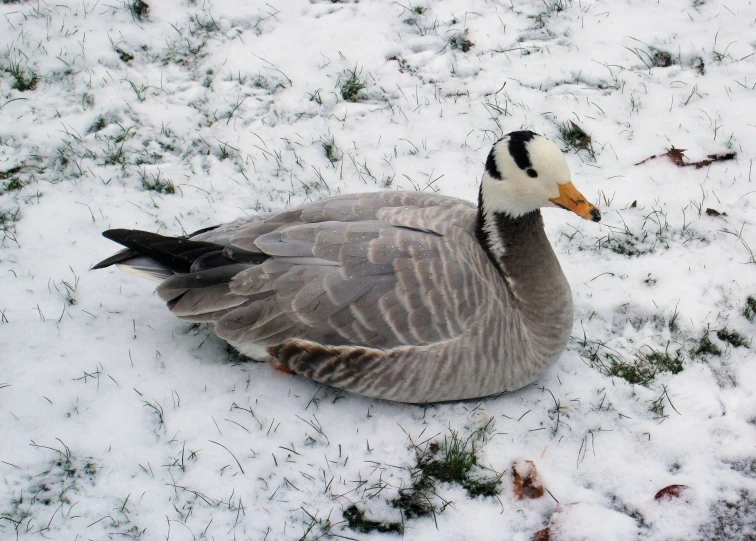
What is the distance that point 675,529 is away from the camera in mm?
3402

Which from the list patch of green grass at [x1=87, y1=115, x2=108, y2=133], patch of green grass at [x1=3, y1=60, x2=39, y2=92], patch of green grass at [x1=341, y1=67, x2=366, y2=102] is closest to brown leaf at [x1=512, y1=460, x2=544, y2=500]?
patch of green grass at [x1=341, y1=67, x2=366, y2=102]

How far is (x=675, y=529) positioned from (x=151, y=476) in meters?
2.42

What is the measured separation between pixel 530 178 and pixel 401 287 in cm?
83

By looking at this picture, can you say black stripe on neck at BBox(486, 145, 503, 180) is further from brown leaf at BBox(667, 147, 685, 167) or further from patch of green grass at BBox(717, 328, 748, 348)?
brown leaf at BBox(667, 147, 685, 167)

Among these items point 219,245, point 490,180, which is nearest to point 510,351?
point 490,180

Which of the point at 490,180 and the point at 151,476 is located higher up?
the point at 490,180

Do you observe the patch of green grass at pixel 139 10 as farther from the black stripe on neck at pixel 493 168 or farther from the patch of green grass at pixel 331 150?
the black stripe on neck at pixel 493 168

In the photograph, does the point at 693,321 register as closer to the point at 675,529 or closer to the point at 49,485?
the point at 675,529

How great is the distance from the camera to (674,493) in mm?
3494

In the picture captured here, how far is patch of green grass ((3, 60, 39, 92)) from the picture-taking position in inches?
229

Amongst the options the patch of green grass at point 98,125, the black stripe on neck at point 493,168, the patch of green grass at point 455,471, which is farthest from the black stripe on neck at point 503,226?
the patch of green grass at point 98,125

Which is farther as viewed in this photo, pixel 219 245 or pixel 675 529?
pixel 219 245

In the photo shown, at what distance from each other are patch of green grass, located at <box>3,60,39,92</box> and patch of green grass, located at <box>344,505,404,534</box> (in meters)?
4.26

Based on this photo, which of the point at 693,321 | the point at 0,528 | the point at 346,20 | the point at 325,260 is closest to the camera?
the point at 0,528
